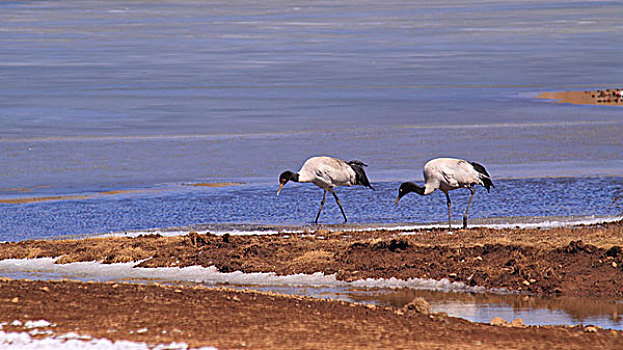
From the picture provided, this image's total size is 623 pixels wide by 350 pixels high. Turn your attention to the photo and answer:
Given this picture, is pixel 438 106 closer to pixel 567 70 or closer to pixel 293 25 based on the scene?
pixel 567 70

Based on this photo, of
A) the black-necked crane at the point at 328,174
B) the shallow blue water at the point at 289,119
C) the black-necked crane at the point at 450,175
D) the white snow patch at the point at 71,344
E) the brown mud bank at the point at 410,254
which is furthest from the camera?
the shallow blue water at the point at 289,119

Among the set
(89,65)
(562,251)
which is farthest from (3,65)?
(562,251)

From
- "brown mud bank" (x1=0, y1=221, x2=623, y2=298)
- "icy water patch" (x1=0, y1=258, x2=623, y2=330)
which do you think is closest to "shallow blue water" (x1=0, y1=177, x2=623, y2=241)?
"brown mud bank" (x1=0, y1=221, x2=623, y2=298)

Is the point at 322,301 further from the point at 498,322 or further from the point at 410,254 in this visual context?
the point at 410,254

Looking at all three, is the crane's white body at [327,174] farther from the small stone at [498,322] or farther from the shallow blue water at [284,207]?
the small stone at [498,322]

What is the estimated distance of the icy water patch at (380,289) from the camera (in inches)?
318

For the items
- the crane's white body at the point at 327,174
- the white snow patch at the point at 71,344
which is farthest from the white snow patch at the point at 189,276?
the crane's white body at the point at 327,174

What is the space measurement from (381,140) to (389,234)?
8238mm

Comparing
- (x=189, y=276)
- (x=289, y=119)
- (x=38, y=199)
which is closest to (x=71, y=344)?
(x=189, y=276)

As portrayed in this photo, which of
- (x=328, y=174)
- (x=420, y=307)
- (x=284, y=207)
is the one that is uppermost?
(x=328, y=174)

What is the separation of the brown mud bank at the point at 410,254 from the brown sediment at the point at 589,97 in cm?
1414

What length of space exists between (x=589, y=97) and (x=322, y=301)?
19104 millimetres

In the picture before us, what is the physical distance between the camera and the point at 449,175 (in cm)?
1245

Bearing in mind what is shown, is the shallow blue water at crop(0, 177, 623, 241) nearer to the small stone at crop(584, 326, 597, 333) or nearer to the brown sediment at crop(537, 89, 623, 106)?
the small stone at crop(584, 326, 597, 333)
